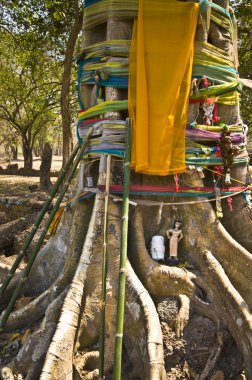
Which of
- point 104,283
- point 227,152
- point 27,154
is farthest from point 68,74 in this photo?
point 27,154

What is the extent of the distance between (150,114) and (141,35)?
89cm

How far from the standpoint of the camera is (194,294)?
370 centimetres

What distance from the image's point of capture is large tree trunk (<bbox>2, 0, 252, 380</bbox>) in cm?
326

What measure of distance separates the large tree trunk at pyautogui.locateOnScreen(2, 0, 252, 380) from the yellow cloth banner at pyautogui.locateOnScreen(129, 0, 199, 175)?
0.25 metres

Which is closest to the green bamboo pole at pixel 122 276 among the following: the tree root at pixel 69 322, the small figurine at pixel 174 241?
the tree root at pixel 69 322

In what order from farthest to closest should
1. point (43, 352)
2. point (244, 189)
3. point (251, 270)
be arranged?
1. point (244, 189)
2. point (251, 270)
3. point (43, 352)

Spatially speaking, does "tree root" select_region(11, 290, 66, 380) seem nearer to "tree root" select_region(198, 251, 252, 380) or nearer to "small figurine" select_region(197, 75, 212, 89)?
"tree root" select_region(198, 251, 252, 380)

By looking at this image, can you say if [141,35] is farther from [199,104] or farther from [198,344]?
[198,344]

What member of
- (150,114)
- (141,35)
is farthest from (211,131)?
(141,35)

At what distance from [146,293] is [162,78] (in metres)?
2.33

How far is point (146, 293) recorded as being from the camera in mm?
3465

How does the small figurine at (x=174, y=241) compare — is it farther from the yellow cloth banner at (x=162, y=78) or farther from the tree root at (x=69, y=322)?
the tree root at (x=69, y=322)

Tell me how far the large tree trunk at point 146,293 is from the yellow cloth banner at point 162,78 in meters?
0.25

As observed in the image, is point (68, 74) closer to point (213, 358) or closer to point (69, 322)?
point (69, 322)
